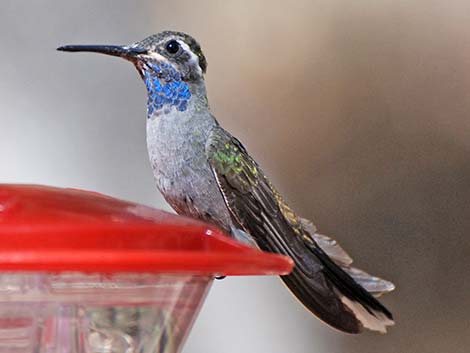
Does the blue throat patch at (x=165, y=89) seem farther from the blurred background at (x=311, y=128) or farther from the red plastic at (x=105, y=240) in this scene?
the blurred background at (x=311, y=128)

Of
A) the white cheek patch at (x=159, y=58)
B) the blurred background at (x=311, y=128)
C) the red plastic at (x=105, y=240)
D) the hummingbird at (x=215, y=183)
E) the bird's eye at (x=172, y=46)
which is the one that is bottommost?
the blurred background at (x=311, y=128)

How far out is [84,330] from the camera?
1.59 m

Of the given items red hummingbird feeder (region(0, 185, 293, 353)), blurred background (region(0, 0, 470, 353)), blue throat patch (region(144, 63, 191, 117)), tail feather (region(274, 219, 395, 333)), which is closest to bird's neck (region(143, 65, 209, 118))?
blue throat patch (region(144, 63, 191, 117))

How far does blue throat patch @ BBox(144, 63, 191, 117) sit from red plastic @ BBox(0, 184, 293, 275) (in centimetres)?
89

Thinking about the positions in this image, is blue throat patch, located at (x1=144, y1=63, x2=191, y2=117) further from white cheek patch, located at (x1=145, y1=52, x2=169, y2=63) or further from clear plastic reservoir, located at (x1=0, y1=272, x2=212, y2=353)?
clear plastic reservoir, located at (x1=0, y1=272, x2=212, y2=353)

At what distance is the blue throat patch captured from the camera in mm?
2449

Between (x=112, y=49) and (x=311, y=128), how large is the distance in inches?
116

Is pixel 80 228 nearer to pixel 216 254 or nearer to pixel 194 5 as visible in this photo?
pixel 216 254

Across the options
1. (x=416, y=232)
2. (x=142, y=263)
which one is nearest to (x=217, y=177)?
(x=142, y=263)

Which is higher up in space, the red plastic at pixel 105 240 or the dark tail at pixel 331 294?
the red plastic at pixel 105 240

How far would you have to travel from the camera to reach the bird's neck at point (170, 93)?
2.46m

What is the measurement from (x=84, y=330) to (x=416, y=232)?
3595mm

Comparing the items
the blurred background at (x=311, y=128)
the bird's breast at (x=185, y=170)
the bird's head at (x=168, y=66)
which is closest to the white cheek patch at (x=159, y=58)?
the bird's head at (x=168, y=66)

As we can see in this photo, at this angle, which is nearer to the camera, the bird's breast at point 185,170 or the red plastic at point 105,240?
the red plastic at point 105,240
